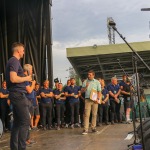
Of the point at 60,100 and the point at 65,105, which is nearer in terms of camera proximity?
the point at 60,100

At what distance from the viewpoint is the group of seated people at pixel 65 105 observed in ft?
36.1

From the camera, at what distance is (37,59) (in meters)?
12.5

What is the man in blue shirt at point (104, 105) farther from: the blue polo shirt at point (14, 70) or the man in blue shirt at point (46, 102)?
the blue polo shirt at point (14, 70)

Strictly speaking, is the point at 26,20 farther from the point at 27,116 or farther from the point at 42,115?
the point at 27,116

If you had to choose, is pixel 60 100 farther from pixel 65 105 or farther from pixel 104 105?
pixel 104 105

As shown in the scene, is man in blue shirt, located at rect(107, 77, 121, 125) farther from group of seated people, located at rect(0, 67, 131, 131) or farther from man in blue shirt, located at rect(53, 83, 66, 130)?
man in blue shirt, located at rect(53, 83, 66, 130)

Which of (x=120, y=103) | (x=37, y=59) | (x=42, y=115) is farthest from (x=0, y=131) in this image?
(x=120, y=103)

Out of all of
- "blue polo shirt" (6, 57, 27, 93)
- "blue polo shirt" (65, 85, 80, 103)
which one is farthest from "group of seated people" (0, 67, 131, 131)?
"blue polo shirt" (6, 57, 27, 93)

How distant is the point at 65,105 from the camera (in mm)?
12156

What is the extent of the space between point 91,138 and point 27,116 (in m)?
3.26

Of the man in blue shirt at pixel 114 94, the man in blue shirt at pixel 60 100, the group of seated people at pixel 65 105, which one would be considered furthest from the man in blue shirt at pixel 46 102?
the man in blue shirt at pixel 114 94

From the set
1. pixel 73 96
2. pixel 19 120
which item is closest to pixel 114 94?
pixel 73 96

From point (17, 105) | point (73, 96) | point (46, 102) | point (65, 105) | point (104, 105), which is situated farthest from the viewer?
point (104, 105)

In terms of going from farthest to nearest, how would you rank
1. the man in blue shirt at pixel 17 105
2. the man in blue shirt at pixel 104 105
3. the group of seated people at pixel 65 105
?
the man in blue shirt at pixel 104 105
the group of seated people at pixel 65 105
the man in blue shirt at pixel 17 105
